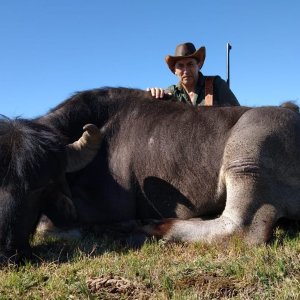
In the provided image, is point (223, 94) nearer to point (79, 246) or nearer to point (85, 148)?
point (85, 148)

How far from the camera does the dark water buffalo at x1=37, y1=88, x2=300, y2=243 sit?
5.14 metres

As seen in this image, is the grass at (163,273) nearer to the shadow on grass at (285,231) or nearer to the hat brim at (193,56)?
the shadow on grass at (285,231)

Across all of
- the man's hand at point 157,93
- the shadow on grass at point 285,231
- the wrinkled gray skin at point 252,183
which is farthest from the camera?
the man's hand at point 157,93

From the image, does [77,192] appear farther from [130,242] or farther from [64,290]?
[64,290]

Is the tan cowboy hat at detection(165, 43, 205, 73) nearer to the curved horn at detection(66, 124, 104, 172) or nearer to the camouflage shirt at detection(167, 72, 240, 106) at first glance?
the camouflage shirt at detection(167, 72, 240, 106)

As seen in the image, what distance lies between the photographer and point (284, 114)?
5.68 metres

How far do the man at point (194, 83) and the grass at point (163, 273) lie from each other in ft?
11.7

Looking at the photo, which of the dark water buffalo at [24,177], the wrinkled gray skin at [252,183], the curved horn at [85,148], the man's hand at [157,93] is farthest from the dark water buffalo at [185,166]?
the dark water buffalo at [24,177]

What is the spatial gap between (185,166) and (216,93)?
8.42ft

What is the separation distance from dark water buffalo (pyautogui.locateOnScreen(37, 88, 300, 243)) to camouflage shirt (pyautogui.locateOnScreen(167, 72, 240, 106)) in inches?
62.0

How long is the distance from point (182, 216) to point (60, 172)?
153 centimetres

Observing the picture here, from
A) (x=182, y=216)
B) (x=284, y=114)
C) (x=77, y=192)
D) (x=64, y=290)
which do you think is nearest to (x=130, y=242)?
(x=182, y=216)

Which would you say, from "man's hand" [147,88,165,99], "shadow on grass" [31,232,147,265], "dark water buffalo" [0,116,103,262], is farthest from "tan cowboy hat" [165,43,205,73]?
"shadow on grass" [31,232,147,265]

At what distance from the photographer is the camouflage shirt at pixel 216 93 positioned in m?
7.97
